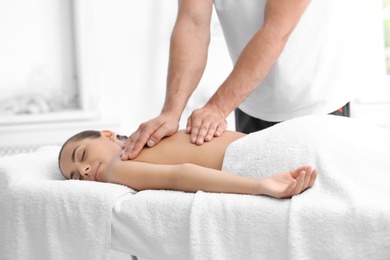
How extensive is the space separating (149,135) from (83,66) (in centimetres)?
161

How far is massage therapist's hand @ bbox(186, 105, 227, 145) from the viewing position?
1.98 m

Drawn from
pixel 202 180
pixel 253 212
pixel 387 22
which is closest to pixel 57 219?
pixel 202 180

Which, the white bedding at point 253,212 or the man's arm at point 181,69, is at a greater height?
the man's arm at point 181,69

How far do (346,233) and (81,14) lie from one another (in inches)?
94.4

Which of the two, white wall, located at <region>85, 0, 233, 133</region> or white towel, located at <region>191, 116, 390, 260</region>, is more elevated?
white wall, located at <region>85, 0, 233, 133</region>

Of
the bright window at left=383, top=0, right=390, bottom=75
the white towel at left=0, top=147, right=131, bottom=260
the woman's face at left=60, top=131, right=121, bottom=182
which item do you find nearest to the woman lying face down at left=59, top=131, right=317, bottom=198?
the woman's face at left=60, top=131, right=121, bottom=182

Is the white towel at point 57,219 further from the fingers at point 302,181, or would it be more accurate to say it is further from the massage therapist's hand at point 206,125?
the fingers at point 302,181

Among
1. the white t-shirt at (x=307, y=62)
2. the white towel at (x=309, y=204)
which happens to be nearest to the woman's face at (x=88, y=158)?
the white towel at (x=309, y=204)

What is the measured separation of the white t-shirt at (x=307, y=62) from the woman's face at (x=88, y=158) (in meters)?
0.59

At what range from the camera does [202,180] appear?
1.74 meters

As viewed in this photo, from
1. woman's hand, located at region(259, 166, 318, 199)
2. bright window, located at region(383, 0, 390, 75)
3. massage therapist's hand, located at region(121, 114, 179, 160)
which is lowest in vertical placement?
woman's hand, located at region(259, 166, 318, 199)

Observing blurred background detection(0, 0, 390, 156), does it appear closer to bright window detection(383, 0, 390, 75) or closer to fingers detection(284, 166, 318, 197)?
bright window detection(383, 0, 390, 75)

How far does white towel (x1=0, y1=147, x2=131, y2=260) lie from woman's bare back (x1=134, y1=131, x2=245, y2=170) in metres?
0.20

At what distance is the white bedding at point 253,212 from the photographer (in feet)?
4.74
